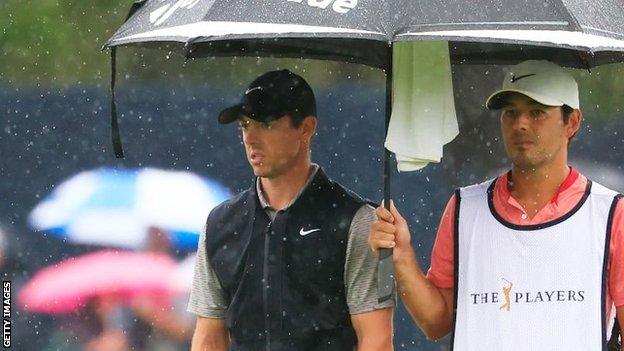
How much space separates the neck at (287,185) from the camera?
488 cm

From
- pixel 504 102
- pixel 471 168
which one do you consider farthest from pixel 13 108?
pixel 504 102

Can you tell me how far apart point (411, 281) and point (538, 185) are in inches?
19.9

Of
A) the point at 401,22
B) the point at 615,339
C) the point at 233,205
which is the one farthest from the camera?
the point at 233,205

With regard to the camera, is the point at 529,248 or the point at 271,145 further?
the point at 271,145

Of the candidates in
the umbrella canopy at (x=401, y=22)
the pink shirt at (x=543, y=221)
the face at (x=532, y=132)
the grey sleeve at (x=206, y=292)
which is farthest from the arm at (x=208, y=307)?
the face at (x=532, y=132)

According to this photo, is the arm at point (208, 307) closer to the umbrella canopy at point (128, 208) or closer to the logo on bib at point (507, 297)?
the logo on bib at point (507, 297)

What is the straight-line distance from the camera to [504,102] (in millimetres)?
4672

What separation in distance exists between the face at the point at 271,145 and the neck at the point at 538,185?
74 cm

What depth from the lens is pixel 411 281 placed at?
4668mm

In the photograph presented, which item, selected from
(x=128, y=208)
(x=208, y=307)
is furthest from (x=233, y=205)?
(x=128, y=208)

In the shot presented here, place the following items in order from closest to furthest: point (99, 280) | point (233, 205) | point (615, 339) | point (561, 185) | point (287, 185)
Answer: point (615, 339) → point (561, 185) → point (287, 185) → point (233, 205) → point (99, 280)

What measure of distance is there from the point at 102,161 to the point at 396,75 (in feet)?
11.3

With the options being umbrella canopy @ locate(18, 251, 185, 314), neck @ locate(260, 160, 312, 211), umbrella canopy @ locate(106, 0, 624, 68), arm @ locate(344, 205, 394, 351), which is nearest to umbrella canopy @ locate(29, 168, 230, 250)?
umbrella canopy @ locate(18, 251, 185, 314)

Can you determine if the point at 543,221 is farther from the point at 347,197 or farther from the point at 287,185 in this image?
the point at 287,185
